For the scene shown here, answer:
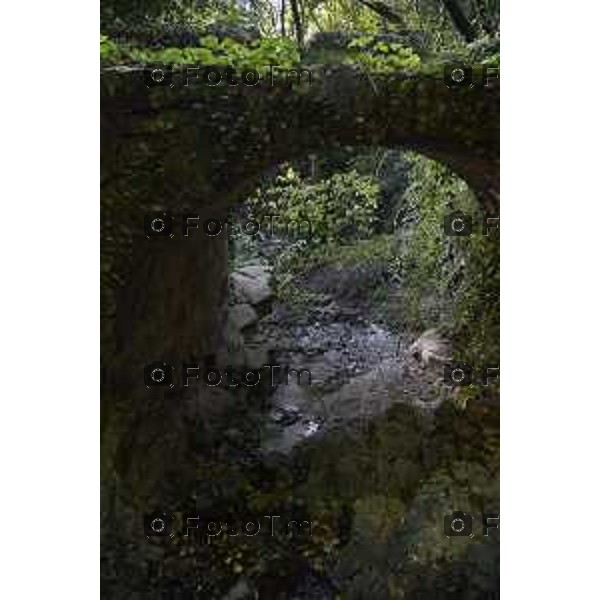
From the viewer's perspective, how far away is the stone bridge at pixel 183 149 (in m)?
3.52

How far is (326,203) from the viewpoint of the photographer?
262 inches

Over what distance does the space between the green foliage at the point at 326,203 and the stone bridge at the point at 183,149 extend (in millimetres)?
2314

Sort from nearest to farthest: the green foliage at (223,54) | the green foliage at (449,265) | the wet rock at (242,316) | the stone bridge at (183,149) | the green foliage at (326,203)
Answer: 1. the green foliage at (223,54)
2. the stone bridge at (183,149)
3. the green foliage at (449,265)
4. the wet rock at (242,316)
5. the green foliage at (326,203)

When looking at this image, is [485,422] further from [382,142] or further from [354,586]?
[382,142]

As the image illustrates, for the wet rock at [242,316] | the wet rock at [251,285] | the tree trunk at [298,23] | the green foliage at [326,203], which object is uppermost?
the tree trunk at [298,23]

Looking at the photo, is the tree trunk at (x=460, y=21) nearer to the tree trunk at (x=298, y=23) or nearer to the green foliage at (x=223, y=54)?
the tree trunk at (x=298, y=23)

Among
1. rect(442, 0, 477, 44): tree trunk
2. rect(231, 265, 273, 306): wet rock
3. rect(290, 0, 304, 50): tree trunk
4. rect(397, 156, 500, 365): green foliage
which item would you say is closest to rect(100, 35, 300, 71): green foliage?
rect(290, 0, 304, 50): tree trunk

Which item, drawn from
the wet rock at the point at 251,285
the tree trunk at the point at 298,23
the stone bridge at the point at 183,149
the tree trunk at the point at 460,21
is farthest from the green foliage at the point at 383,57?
the wet rock at the point at 251,285

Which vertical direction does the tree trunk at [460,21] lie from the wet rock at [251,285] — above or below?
above

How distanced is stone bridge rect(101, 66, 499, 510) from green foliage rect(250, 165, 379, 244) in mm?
2314

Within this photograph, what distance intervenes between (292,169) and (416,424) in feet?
9.48

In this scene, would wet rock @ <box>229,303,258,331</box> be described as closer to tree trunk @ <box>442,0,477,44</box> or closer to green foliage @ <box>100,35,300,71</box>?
green foliage @ <box>100,35,300,71</box>
